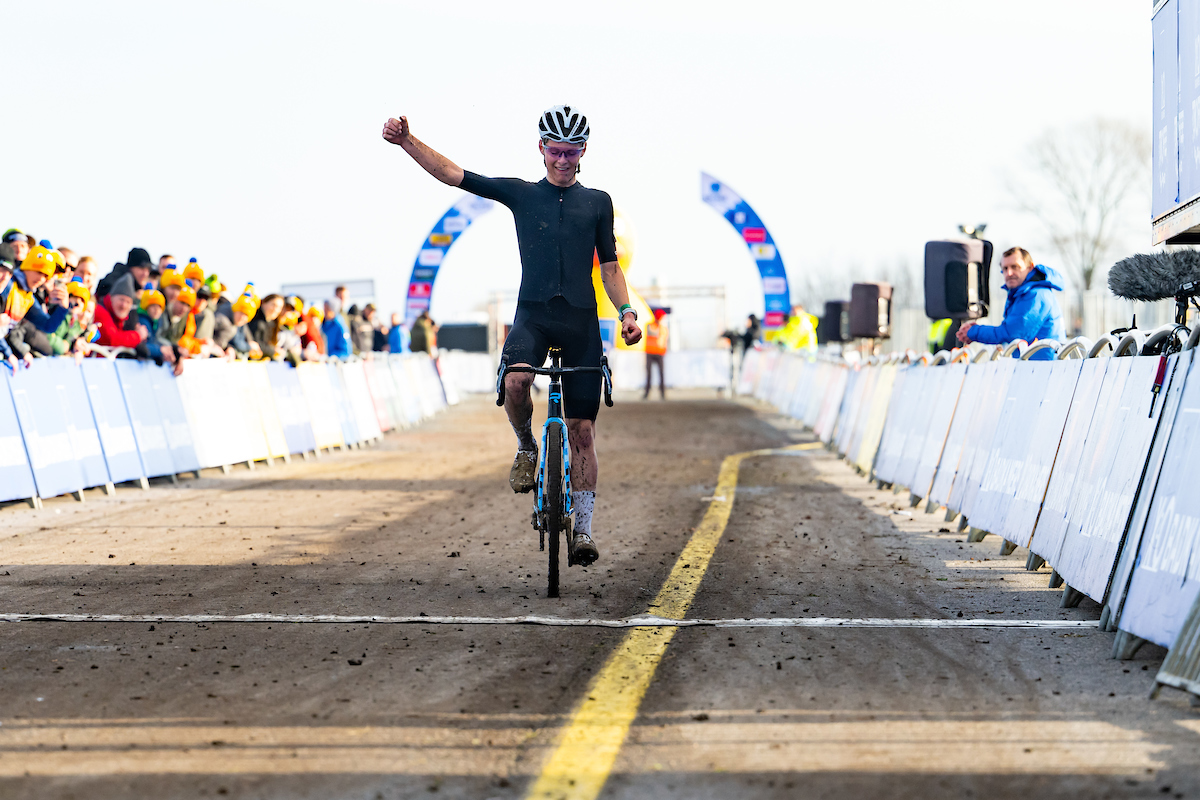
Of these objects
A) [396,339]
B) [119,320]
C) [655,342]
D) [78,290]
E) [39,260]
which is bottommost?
[655,342]

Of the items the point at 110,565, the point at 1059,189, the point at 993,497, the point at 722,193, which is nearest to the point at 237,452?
the point at 110,565

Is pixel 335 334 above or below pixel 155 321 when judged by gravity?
below

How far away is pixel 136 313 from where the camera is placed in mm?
14953

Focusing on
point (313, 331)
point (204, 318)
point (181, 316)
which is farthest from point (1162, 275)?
point (313, 331)

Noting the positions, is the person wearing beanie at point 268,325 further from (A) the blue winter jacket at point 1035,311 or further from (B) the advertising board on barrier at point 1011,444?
(B) the advertising board on barrier at point 1011,444

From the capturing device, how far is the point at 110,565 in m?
8.41

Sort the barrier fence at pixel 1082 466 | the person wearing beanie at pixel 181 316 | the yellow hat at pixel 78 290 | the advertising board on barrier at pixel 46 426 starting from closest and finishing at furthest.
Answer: the barrier fence at pixel 1082 466 → the advertising board on barrier at pixel 46 426 → the yellow hat at pixel 78 290 → the person wearing beanie at pixel 181 316

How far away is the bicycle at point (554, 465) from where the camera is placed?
7008mm

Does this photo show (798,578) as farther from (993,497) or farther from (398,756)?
(398,756)

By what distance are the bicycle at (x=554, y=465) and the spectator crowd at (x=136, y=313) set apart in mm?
6886

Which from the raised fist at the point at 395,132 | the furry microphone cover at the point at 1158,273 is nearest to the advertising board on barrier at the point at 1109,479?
the furry microphone cover at the point at 1158,273

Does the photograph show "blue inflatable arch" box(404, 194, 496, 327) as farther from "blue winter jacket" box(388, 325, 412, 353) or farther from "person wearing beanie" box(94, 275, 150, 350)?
"person wearing beanie" box(94, 275, 150, 350)

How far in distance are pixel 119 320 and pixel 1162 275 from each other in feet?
36.3

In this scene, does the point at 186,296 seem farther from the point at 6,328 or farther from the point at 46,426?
the point at 6,328
